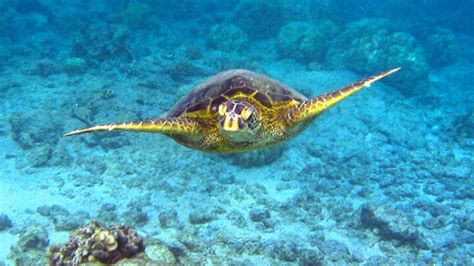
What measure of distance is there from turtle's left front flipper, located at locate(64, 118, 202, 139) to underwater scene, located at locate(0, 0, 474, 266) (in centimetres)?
2

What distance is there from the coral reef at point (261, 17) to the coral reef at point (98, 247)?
20.2 metres

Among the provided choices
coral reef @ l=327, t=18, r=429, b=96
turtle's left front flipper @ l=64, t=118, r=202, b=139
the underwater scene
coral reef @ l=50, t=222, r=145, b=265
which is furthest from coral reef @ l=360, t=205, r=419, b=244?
coral reef @ l=327, t=18, r=429, b=96

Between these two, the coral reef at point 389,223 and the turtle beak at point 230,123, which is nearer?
the turtle beak at point 230,123

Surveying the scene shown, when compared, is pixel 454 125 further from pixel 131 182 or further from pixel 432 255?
pixel 131 182

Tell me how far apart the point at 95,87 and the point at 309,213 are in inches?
381

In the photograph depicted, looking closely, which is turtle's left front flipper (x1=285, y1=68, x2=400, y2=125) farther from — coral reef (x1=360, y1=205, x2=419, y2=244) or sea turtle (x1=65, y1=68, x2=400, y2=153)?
coral reef (x1=360, y1=205, x2=419, y2=244)

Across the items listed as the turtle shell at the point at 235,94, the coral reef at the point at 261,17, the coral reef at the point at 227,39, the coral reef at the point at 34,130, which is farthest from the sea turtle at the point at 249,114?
the coral reef at the point at 261,17

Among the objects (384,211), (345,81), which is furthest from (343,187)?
(345,81)

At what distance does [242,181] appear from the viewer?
963 centimetres

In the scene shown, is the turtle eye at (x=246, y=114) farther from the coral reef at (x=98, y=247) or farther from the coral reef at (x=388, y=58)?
the coral reef at (x=388, y=58)

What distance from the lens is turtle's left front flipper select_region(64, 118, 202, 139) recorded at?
3947 mm

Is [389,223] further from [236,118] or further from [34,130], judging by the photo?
[34,130]

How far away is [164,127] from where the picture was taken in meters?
4.32

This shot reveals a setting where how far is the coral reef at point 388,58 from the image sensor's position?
57.3 feet
